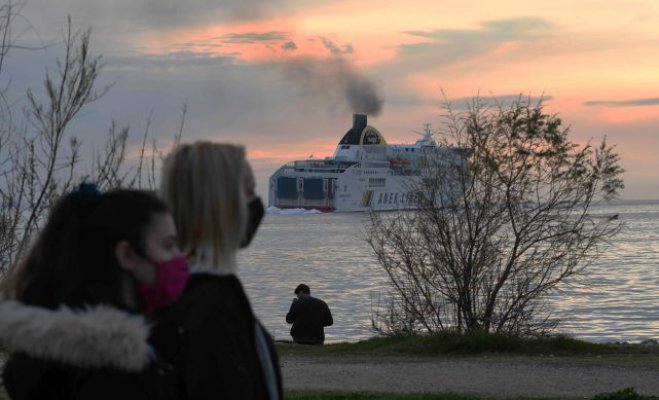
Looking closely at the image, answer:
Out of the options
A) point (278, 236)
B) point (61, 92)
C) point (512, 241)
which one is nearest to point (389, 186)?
point (278, 236)

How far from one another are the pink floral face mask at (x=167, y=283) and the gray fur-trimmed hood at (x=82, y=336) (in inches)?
3.4

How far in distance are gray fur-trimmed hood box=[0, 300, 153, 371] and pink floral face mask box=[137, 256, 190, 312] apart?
85mm

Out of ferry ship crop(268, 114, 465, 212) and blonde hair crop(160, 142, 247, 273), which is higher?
ferry ship crop(268, 114, 465, 212)

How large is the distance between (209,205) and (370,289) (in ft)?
103

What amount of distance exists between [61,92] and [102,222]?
5.72 meters

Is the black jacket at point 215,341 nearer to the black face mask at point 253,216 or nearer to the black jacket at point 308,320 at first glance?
the black face mask at point 253,216

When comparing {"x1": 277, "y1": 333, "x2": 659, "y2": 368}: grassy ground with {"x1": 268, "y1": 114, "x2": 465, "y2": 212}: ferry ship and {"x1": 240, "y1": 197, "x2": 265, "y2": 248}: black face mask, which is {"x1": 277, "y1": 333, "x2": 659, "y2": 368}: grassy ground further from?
{"x1": 268, "y1": 114, "x2": 465, "y2": 212}: ferry ship

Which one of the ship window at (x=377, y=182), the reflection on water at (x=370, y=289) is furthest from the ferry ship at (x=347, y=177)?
the reflection on water at (x=370, y=289)

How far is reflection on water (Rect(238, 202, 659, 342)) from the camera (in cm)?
2250

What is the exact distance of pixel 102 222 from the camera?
96.4 inches

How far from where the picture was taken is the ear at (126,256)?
7.96 ft

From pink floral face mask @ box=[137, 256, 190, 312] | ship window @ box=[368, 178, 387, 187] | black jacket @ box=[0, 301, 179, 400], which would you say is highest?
ship window @ box=[368, 178, 387, 187]

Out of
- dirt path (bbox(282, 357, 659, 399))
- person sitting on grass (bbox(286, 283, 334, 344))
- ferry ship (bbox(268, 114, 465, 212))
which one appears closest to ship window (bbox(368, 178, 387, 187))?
ferry ship (bbox(268, 114, 465, 212))

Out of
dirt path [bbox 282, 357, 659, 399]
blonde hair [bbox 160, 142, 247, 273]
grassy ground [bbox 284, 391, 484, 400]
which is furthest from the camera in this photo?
dirt path [bbox 282, 357, 659, 399]
